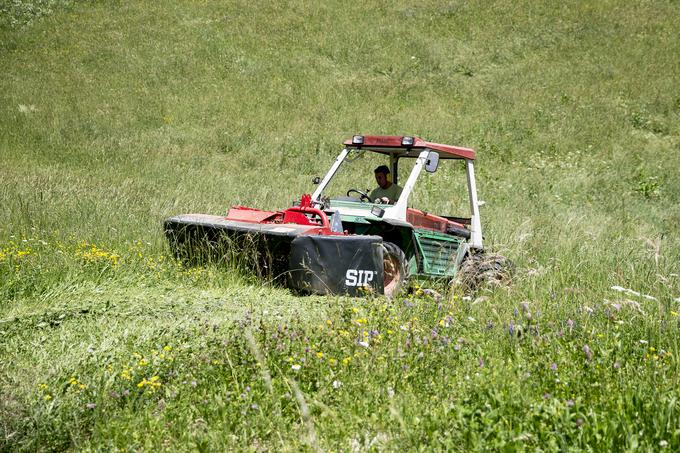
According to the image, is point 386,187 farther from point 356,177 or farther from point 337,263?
point 356,177

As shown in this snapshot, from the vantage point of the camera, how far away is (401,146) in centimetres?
818

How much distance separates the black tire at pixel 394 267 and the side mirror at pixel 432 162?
0.96 metres

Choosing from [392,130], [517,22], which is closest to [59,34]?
[392,130]

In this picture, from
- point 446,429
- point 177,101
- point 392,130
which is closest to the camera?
point 446,429

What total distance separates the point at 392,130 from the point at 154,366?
18.3m

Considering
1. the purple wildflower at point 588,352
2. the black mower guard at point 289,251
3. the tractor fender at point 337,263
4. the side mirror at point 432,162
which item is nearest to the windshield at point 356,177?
the side mirror at point 432,162

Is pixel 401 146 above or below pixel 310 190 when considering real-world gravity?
above

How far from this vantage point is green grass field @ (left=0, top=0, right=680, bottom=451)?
3.72 meters

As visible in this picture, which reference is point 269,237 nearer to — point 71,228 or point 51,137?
point 71,228

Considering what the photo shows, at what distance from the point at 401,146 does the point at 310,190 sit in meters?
7.72

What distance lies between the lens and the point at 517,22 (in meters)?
31.2

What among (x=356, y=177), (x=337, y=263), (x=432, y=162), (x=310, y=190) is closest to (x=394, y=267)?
(x=337, y=263)

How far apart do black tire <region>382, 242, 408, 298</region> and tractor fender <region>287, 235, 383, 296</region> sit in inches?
21.7

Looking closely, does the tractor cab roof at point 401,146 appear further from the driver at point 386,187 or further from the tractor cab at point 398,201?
the driver at point 386,187
